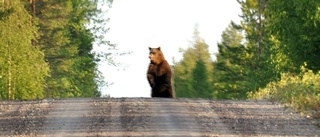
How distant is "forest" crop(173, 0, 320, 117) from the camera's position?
27020mm

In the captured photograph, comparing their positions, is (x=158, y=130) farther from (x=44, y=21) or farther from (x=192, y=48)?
(x=192, y=48)

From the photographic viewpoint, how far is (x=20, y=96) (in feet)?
109

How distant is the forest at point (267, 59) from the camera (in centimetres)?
2702

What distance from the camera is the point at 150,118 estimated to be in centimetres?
1861

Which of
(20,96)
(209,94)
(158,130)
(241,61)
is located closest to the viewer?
(158,130)

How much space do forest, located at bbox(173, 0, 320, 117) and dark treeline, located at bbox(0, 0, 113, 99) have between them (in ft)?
27.2

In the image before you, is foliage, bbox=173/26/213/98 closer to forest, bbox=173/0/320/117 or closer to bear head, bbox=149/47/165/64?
forest, bbox=173/0/320/117

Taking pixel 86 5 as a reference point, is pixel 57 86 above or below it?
below

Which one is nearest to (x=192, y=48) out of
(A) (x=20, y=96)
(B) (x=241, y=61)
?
(B) (x=241, y=61)

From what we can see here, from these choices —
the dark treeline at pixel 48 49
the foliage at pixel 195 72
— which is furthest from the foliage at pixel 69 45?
the foliage at pixel 195 72

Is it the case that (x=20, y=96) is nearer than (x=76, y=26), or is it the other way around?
(x=20, y=96)

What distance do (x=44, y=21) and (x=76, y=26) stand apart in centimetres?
906

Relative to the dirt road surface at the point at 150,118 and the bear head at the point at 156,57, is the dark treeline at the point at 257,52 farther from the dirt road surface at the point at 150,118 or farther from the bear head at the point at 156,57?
the dirt road surface at the point at 150,118

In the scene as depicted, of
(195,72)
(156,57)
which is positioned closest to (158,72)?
(156,57)
